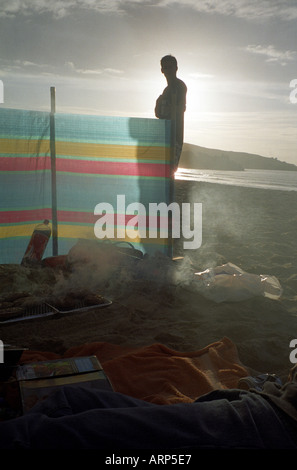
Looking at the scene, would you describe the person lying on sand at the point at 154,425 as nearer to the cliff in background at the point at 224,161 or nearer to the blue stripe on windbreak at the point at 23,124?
the blue stripe on windbreak at the point at 23,124

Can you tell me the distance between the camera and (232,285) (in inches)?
189

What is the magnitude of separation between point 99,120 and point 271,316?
2895mm

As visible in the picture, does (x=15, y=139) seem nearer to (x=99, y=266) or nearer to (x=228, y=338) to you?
(x=99, y=266)

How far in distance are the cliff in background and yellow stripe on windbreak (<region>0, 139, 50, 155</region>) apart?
41740 millimetres

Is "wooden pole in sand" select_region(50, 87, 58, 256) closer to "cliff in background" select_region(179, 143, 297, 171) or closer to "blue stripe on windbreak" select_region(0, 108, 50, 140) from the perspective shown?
"blue stripe on windbreak" select_region(0, 108, 50, 140)

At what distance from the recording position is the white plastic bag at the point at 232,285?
4703 mm

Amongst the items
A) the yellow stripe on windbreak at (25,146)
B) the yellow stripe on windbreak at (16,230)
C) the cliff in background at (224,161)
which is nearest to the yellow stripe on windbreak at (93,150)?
the yellow stripe on windbreak at (25,146)

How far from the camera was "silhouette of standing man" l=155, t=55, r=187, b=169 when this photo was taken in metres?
5.61

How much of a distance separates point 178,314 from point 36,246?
77.6 inches

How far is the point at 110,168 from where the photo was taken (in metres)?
5.56

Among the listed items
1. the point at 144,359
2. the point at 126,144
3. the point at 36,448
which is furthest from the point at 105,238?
the point at 36,448

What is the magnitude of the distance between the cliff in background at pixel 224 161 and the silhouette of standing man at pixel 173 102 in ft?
134

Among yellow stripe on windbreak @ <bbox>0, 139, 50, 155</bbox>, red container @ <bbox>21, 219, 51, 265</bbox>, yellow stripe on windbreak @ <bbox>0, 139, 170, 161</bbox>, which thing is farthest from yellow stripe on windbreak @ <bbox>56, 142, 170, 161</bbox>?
red container @ <bbox>21, 219, 51, 265</bbox>

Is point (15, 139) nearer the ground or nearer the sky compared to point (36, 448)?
nearer the sky
